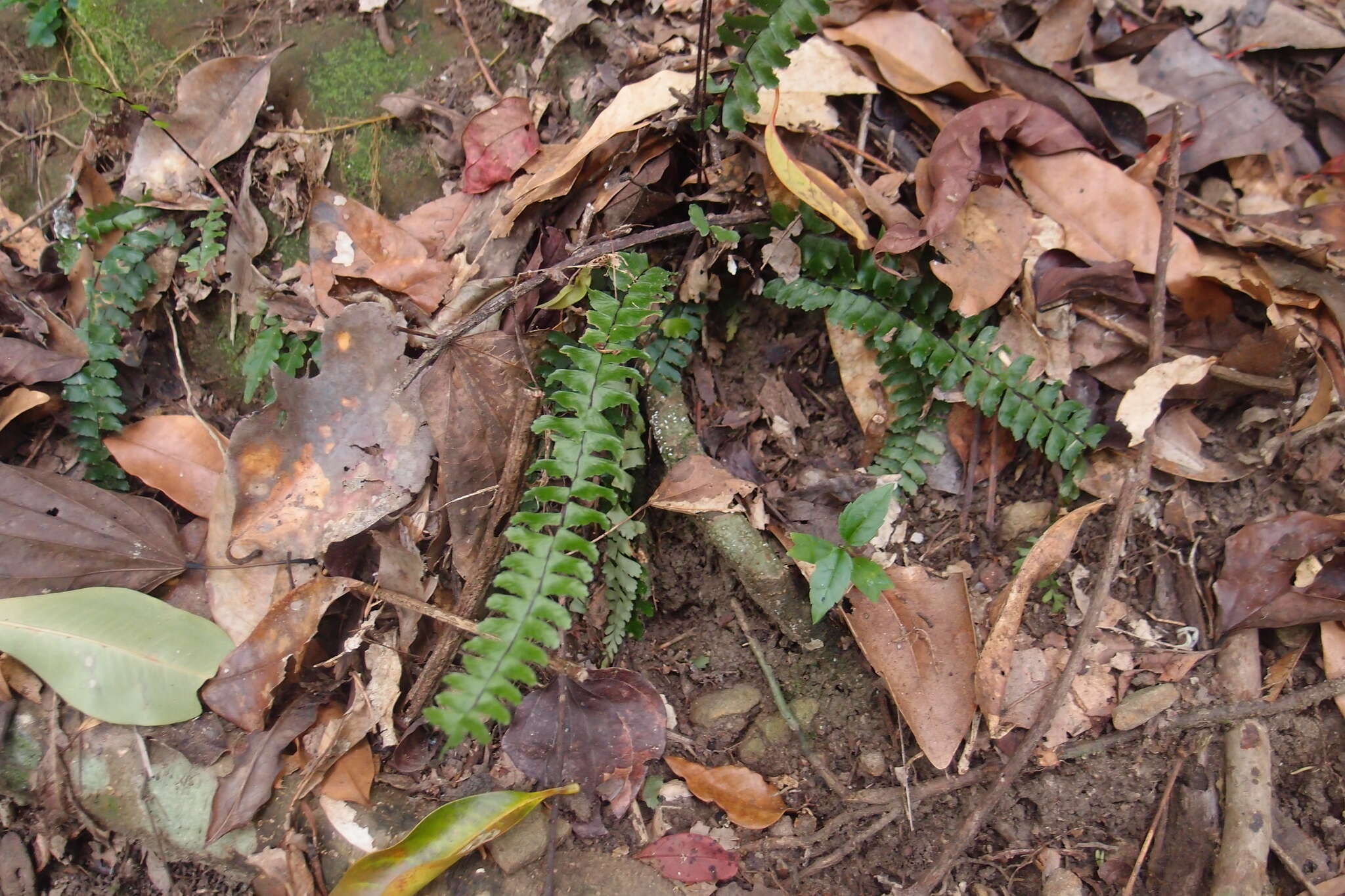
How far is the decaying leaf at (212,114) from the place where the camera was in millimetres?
3234

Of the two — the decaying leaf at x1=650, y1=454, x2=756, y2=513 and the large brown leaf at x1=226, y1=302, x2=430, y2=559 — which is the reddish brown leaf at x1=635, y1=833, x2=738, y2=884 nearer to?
the decaying leaf at x1=650, y1=454, x2=756, y2=513

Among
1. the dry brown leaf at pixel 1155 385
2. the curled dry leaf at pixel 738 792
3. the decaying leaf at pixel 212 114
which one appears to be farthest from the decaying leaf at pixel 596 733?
the decaying leaf at pixel 212 114

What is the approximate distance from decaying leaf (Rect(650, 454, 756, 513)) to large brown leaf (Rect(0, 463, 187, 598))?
1729 mm

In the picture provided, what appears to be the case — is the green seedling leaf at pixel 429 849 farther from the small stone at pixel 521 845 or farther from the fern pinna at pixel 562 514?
the fern pinna at pixel 562 514

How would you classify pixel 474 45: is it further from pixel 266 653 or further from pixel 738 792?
pixel 738 792

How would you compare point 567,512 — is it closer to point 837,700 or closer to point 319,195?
point 837,700

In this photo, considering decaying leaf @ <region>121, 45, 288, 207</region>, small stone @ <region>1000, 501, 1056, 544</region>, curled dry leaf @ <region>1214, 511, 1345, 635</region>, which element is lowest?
curled dry leaf @ <region>1214, 511, 1345, 635</region>

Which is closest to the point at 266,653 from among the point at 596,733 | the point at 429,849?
the point at 429,849

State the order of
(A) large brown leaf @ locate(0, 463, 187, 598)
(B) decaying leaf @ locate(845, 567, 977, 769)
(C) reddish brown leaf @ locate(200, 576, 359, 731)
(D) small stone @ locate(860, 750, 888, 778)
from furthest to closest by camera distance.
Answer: (A) large brown leaf @ locate(0, 463, 187, 598) → (C) reddish brown leaf @ locate(200, 576, 359, 731) → (D) small stone @ locate(860, 750, 888, 778) → (B) decaying leaf @ locate(845, 567, 977, 769)

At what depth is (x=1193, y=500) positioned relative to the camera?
2631mm

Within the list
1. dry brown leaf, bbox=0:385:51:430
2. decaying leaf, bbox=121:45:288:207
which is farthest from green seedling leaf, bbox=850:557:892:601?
dry brown leaf, bbox=0:385:51:430

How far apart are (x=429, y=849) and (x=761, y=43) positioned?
2580mm

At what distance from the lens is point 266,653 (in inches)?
104

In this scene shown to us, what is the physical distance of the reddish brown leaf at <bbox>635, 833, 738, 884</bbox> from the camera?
249 cm
